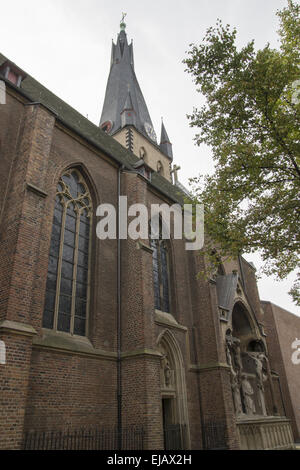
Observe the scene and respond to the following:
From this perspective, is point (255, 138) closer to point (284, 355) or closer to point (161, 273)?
point (161, 273)

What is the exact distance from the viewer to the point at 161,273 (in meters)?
14.3

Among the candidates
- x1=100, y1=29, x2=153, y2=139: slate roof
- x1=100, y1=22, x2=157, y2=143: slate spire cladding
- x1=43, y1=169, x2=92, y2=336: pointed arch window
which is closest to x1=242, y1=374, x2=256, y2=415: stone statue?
x1=43, y1=169, x2=92, y2=336: pointed arch window

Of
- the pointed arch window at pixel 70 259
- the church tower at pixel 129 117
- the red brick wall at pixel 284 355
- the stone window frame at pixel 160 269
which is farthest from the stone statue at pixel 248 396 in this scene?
→ the church tower at pixel 129 117

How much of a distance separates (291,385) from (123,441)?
60.2 feet

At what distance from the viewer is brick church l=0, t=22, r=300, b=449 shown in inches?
308

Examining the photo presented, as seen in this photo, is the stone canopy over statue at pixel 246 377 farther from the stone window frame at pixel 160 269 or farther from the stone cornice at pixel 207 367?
the stone window frame at pixel 160 269

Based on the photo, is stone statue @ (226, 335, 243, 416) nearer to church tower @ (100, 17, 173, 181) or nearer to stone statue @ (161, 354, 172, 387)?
stone statue @ (161, 354, 172, 387)

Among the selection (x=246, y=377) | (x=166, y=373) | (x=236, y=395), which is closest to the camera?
(x=166, y=373)

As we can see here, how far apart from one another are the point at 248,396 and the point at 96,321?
937 cm

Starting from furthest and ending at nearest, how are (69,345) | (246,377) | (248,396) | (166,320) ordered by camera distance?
(246,377) → (248,396) → (166,320) → (69,345)

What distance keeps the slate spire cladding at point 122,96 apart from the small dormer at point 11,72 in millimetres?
18987

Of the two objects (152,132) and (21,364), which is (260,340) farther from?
(152,132)

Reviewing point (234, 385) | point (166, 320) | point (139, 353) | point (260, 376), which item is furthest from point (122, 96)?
point (139, 353)
